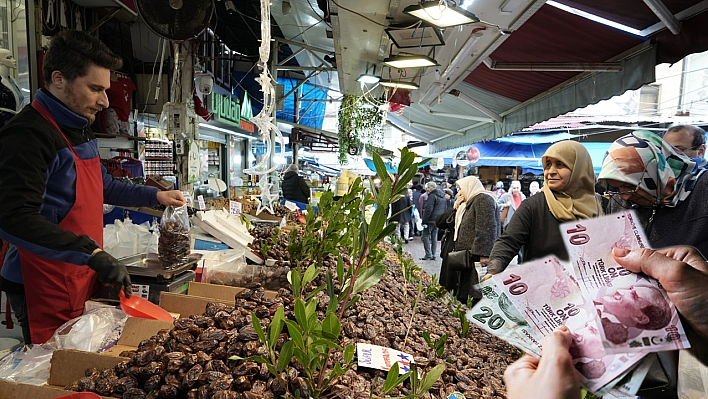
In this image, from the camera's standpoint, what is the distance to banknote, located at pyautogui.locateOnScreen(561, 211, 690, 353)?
1.92 feet

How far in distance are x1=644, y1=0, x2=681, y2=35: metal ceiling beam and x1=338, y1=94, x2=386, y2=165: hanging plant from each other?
4390 millimetres

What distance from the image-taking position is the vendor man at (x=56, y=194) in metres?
1.54

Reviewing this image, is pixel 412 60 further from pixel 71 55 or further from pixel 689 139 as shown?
pixel 71 55

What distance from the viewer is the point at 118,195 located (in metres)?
2.31

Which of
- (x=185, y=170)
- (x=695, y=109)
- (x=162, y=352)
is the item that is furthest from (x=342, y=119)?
(x=695, y=109)

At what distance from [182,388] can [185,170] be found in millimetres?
2927

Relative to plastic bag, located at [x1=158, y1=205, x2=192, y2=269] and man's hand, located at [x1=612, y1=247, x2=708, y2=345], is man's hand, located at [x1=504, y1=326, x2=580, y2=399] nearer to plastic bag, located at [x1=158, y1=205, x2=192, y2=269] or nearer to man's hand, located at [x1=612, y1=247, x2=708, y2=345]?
man's hand, located at [x1=612, y1=247, x2=708, y2=345]

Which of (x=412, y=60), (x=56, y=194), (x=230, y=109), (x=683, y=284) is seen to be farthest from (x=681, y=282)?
(x=230, y=109)

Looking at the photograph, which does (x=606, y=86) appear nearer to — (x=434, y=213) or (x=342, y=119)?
(x=342, y=119)

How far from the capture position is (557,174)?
7.93 ft

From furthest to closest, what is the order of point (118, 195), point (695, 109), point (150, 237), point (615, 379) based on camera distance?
point (695, 109) < point (150, 237) < point (118, 195) < point (615, 379)

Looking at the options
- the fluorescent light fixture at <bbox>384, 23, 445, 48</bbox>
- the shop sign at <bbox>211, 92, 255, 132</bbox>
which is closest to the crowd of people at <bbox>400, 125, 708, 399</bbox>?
the fluorescent light fixture at <bbox>384, 23, 445, 48</bbox>

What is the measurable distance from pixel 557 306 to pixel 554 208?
6.29 feet

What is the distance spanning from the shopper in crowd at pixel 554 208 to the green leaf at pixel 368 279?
4.95ft
